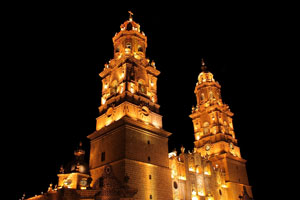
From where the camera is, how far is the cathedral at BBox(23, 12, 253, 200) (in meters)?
31.8

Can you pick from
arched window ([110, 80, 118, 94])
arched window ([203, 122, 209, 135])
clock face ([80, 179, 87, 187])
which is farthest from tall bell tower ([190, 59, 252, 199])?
clock face ([80, 179, 87, 187])

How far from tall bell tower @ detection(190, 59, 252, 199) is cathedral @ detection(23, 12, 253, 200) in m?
0.19

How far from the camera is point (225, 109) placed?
191ft

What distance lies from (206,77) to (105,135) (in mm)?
33699

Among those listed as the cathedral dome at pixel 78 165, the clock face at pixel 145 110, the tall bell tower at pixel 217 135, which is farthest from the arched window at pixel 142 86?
the tall bell tower at pixel 217 135

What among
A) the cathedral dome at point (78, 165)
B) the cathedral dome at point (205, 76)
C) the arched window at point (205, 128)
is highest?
the cathedral dome at point (205, 76)

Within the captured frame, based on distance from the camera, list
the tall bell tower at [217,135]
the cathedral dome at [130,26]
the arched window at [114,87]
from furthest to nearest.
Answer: the tall bell tower at [217,135] → the cathedral dome at [130,26] → the arched window at [114,87]

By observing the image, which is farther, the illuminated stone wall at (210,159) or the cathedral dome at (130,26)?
the cathedral dome at (130,26)

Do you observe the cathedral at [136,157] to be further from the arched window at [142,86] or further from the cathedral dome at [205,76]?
the cathedral dome at [205,76]

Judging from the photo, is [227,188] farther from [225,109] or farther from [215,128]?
[225,109]

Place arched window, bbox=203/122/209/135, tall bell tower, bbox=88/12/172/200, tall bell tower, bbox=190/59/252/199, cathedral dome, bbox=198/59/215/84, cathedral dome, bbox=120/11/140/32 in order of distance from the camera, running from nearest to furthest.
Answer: tall bell tower, bbox=88/12/172/200 < cathedral dome, bbox=120/11/140/32 < tall bell tower, bbox=190/59/252/199 < arched window, bbox=203/122/209/135 < cathedral dome, bbox=198/59/215/84

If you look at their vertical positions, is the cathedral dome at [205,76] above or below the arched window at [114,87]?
above

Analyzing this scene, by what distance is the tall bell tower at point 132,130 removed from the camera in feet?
107

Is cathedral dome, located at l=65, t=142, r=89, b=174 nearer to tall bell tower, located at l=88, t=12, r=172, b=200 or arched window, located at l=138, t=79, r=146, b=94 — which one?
tall bell tower, located at l=88, t=12, r=172, b=200
